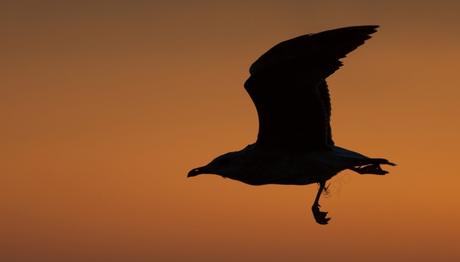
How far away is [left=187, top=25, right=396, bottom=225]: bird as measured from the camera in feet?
79.4

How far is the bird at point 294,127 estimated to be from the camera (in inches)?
952

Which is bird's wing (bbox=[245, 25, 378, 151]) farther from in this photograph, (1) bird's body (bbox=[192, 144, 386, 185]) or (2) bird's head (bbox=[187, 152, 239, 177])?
(2) bird's head (bbox=[187, 152, 239, 177])

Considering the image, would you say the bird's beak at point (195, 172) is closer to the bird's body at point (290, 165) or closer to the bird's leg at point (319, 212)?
the bird's body at point (290, 165)

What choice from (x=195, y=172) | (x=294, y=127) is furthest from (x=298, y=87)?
(x=195, y=172)

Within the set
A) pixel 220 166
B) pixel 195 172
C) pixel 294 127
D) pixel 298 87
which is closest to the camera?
pixel 298 87

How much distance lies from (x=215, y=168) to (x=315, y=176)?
2525mm

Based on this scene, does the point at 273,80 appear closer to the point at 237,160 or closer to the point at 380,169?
the point at 237,160

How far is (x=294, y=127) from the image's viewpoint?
86.0 ft

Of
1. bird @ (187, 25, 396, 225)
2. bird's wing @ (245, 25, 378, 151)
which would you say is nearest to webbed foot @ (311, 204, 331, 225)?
bird @ (187, 25, 396, 225)

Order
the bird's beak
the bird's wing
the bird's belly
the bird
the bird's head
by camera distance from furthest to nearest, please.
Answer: the bird's beak
the bird's head
the bird's belly
the bird
the bird's wing

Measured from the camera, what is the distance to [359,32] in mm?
23422

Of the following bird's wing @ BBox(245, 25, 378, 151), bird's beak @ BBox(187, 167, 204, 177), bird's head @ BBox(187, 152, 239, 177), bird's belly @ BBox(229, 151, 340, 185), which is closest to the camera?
bird's wing @ BBox(245, 25, 378, 151)

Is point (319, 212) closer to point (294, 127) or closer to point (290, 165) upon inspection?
point (290, 165)

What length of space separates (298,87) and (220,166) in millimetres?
3258
